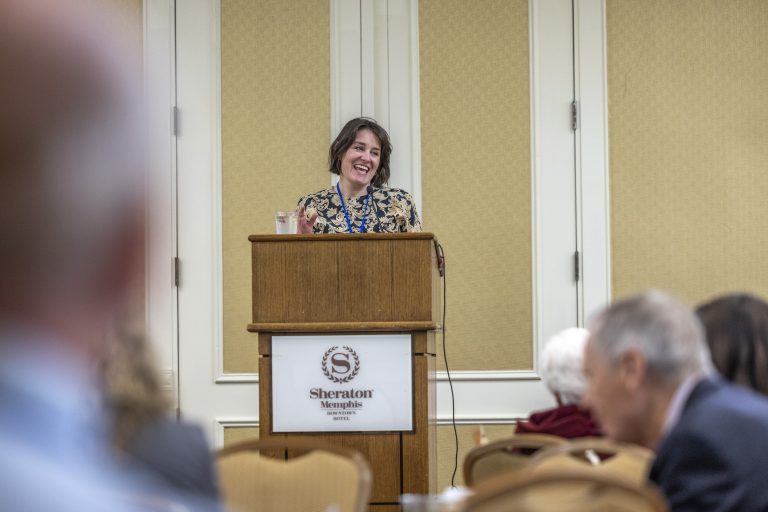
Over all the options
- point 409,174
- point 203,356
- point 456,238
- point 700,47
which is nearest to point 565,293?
point 456,238

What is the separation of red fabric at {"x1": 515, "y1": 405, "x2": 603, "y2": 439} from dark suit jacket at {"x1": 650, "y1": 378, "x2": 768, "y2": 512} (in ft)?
3.40

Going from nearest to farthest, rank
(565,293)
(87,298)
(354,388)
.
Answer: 1. (87,298)
2. (354,388)
3. (565,293)

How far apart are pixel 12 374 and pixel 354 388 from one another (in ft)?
10.1

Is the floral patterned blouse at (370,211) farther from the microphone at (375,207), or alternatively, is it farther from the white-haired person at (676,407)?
the white-haired person at (676,407)

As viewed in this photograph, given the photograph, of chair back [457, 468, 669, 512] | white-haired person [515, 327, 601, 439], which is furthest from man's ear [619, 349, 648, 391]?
white-haired person [515, 327, 601, 439]

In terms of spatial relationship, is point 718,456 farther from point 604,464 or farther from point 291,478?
point 291,478

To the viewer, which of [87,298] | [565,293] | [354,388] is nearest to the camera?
[87,298]

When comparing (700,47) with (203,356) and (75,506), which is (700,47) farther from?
(75,506)

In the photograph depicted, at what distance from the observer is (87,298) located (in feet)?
0.68

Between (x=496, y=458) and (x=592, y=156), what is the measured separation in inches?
124

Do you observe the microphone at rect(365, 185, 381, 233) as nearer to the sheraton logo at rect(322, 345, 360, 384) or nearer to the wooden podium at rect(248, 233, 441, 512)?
the wooden podium at rect(248, 233, 441, 512)

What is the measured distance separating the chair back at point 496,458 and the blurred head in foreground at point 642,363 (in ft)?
2.27

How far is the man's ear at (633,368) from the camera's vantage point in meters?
1.69

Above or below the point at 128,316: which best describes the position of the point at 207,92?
above
